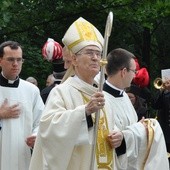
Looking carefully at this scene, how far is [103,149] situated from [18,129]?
1799mm

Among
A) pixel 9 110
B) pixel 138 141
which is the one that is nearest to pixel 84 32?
pixel 138 141

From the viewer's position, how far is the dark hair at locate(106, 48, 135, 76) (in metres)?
5.75

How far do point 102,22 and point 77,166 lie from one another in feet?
36.8

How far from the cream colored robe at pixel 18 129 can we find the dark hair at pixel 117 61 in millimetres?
1370

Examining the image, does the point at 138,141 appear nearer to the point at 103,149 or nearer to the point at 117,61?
the point at 103,149

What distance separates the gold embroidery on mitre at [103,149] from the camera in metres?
5.15

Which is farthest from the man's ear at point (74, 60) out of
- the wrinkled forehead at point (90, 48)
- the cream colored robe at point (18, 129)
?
the cream colored robe at point (18, 129)

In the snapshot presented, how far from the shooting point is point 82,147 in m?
4.89

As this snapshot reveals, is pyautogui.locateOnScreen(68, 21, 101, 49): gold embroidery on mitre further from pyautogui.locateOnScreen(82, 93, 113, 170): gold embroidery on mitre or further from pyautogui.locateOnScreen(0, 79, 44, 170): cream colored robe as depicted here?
pyautogui.locateOnScreen(0, 79, 44, 170): cream colored robe

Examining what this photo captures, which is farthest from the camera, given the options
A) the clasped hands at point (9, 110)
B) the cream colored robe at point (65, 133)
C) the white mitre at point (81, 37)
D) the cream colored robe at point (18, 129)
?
the cream colored robe at point (18, 129)

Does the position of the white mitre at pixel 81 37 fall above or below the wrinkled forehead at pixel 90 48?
above

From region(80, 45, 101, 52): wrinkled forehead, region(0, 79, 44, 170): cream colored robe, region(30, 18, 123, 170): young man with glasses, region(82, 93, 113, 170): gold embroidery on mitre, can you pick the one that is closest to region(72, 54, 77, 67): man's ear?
region(30, 18, 123, 170): young man with glasses

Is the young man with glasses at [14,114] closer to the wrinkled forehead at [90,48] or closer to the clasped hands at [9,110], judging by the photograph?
the clasped hands at [9,110]

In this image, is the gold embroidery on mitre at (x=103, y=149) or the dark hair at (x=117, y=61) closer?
the gold embroidery on mitre at (x=103, y=149)
